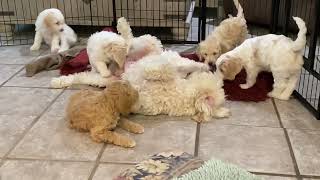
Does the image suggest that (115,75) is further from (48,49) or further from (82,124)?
(48,49)

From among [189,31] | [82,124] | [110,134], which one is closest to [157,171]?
[110,134]

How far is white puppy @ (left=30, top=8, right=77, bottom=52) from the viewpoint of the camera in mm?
3174

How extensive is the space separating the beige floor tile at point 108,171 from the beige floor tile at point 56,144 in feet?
0.29

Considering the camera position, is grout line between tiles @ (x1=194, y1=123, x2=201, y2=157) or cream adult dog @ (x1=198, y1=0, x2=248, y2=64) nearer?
grout line between tiles @ (x1=194, y1=123, x2=201, y2=157)

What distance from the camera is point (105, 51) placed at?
2.45 meters

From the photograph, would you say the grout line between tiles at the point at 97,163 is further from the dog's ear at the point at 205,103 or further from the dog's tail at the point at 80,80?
the dog's tail at the point at 80,80

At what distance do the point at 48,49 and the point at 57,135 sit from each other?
5.27 feet

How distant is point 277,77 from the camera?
2318 mm

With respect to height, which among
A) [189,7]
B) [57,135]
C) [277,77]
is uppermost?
[189,7]

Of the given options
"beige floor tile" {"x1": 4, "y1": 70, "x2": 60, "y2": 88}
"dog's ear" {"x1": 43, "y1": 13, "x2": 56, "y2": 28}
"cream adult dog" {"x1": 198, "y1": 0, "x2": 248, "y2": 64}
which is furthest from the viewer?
"dog's ear" {"x1": 43, "y1": 13, "x2": 56, "y2": 28}

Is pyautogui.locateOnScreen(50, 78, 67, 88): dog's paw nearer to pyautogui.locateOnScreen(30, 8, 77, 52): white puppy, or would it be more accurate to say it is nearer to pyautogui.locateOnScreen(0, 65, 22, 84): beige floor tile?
pyautogui.locateOnScreen(0, 65, 22, 84): beige floor tile

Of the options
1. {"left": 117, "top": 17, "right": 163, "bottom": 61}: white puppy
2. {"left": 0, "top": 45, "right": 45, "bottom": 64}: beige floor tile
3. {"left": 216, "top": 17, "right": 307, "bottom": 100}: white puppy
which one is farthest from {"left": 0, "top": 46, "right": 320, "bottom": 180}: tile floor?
{"left": 0, "top": 45, "right": 45, "bottom": 64}: beige floor tile

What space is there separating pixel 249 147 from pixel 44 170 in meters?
0.87

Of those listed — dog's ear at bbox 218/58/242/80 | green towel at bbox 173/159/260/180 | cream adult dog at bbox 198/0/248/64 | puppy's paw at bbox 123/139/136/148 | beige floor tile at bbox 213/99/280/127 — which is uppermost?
cream adult dog at bbox 198/0/248/64
